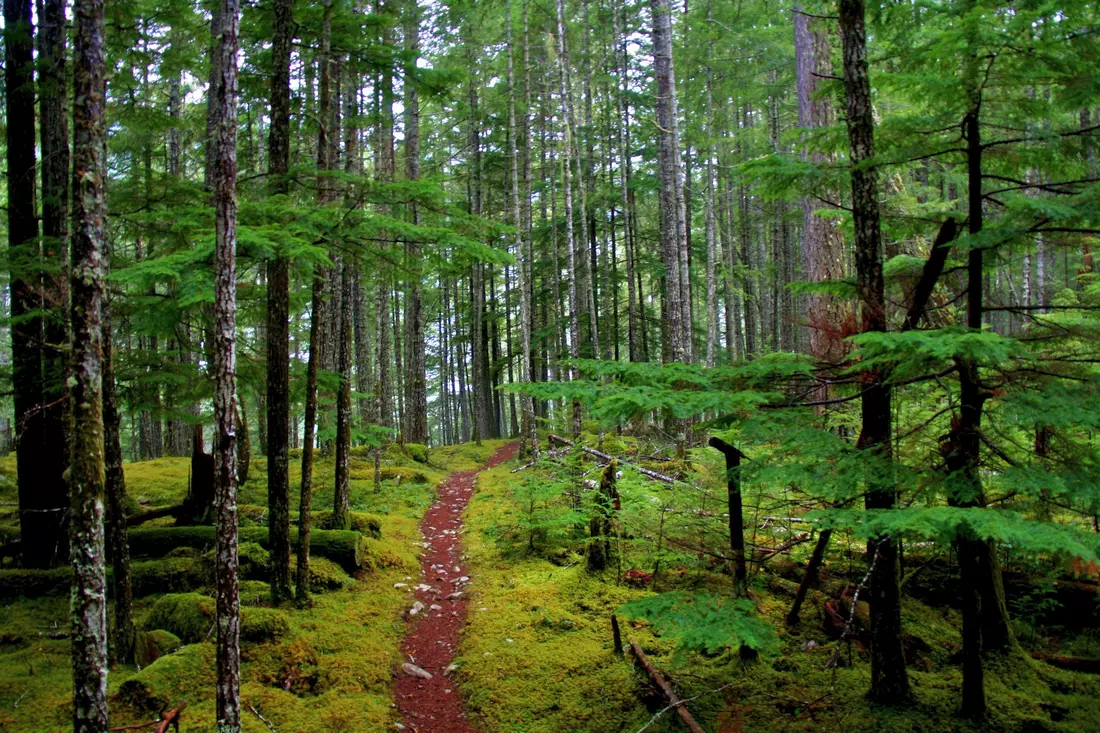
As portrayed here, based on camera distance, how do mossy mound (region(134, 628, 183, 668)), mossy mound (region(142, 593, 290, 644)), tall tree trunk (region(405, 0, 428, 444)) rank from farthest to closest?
tall tree trunk (region(405, 0, 428, 444)) < mossy mound (region(142, 593, 290, 644)) < mossy mound (region(134, 628, 183, 668))

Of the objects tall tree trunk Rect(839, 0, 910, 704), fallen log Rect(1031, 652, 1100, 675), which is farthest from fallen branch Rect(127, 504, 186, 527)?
fallen log Rect(1031, 652, 1100, 675)

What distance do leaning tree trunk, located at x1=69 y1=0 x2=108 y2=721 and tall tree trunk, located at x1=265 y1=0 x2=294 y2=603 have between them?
267 cm

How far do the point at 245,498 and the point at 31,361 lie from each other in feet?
19.0

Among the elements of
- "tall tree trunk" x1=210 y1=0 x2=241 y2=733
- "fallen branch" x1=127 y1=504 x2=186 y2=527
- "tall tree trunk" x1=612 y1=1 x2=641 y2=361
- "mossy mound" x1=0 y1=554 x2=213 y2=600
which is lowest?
"mossy mound" x1=0 y1=554 x2=213 y2=600

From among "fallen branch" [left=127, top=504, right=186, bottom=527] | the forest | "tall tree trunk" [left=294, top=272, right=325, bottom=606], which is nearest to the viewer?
the forest

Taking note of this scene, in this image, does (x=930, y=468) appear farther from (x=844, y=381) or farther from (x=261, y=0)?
(x=261, y=0)

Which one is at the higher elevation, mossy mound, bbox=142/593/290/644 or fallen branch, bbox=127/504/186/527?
fallen branch, bbox=127/504/186/527

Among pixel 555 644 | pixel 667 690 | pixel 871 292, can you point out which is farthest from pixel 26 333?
pixel 871 292

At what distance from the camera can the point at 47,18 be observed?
286 inches

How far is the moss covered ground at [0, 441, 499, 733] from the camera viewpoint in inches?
207

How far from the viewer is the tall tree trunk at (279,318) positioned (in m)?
7.09

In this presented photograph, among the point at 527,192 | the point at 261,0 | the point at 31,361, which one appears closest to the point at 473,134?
the point at 527,192

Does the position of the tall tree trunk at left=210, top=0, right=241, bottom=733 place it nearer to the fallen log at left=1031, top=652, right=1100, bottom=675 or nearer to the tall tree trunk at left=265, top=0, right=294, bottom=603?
the tall tree trunk at left=265, top=0, right=294, bottom=603

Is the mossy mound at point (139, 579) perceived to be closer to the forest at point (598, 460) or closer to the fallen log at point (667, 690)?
the forest at point (598, 460)
